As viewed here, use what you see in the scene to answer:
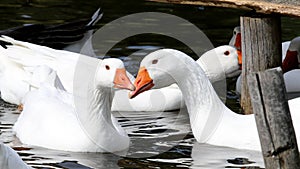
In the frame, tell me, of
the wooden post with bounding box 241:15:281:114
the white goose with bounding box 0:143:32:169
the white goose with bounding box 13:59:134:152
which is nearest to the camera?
the white goose with bounding box 0:143:32:169

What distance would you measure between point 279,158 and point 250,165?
239 centimetres

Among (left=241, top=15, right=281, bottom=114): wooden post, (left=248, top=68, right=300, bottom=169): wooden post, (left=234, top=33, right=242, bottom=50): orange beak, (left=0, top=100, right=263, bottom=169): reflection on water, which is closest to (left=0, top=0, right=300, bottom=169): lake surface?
(left=0, top=100, right=263, bottom=169): reflection on water

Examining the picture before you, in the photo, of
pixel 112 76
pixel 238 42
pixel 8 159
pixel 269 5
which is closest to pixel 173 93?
pixel 238 42

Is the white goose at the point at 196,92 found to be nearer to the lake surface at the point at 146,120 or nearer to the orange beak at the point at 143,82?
the orange beak at the point at 143,82

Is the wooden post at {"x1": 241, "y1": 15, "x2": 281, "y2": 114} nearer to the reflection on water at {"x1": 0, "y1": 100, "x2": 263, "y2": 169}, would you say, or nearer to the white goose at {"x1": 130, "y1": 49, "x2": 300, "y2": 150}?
the white goose at {"x1": 130, "y1": 49, "x2": 300, "y2": 150}

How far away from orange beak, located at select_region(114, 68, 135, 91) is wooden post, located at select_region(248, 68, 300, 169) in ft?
8.88

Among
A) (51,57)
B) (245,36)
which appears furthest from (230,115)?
(51,57)

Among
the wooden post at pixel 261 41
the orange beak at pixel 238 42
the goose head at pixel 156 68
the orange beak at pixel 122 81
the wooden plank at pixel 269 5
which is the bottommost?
the orange beak at pixel 122 81

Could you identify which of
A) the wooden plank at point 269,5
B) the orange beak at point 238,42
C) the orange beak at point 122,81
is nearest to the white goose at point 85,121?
the orange beak at point 122,81

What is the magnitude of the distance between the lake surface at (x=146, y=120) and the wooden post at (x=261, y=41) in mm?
1047

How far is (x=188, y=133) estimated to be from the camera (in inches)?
392

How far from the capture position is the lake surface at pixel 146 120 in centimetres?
878

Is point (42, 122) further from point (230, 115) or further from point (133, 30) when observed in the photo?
point (133, 30)

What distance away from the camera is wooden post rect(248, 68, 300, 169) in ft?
20.1
